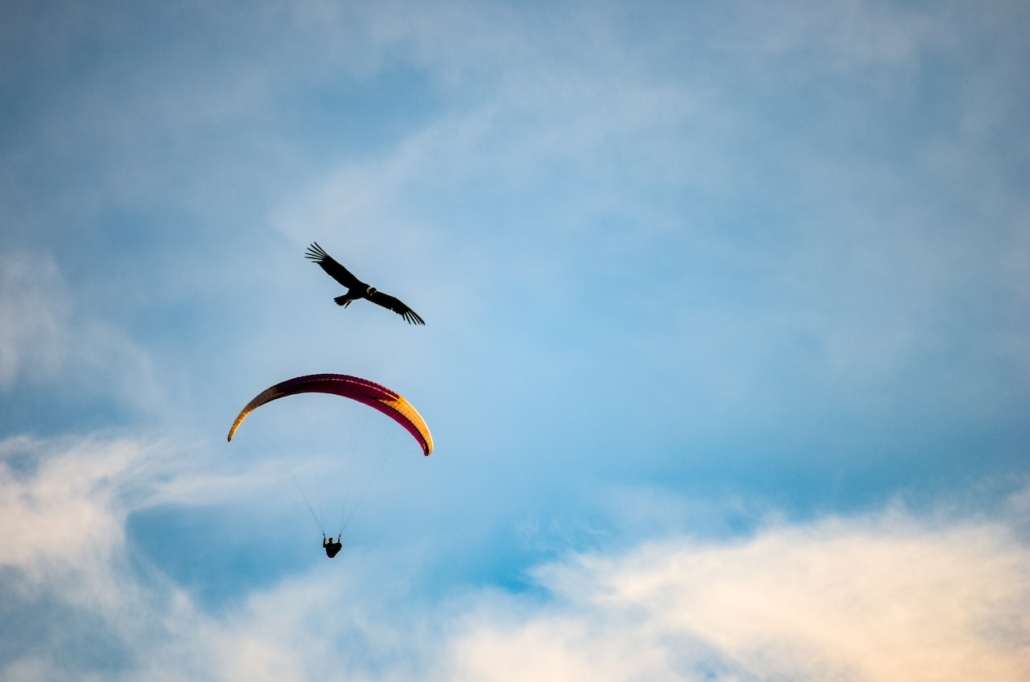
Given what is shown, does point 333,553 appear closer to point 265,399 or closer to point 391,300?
point 265,399

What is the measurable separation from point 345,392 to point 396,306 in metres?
3.39

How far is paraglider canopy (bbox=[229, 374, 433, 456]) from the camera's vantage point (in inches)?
1325

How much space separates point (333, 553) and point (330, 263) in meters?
8.80

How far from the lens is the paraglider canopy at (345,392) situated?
110ft

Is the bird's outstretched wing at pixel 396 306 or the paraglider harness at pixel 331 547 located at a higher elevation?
the bird's outstretched wing at pixel 396 306

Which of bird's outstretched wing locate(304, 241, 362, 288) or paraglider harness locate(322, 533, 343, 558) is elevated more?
bird's outstretched wing locate(304, 241, 362, 288)

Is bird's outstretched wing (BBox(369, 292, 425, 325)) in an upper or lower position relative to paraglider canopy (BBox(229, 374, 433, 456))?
upper

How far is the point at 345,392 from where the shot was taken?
34.2 metres

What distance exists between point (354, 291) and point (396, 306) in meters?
1.36

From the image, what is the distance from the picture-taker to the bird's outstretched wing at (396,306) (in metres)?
32.7

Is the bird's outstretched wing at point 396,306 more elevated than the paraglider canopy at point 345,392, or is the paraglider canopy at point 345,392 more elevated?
the bird's outstretched wing at point 396,306

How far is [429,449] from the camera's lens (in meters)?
35.1

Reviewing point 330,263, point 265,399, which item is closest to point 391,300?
point 330,263

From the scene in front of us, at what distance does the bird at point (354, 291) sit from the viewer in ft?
105
